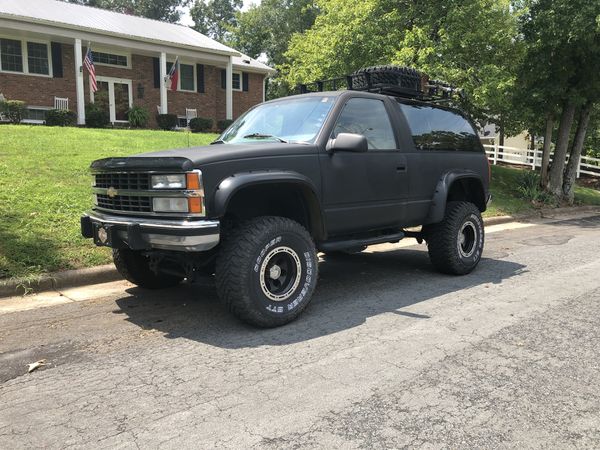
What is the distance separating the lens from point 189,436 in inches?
108

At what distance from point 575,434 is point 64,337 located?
3.63 meters

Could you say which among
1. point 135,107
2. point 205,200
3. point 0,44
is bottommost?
point 205,200

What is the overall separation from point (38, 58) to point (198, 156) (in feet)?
66.1

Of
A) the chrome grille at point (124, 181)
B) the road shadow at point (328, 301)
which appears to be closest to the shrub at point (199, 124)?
the road shadow at point (328, 301)

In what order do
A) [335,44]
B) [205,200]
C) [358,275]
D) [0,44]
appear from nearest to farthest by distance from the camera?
[205,200] < [358,275] < [335,44] < [0,44]

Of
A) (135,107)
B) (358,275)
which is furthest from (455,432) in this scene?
(135,107)

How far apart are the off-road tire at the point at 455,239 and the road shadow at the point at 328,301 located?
16 centimetres

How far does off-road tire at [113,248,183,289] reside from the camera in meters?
5.20

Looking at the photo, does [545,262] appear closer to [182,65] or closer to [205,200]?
[205,200]

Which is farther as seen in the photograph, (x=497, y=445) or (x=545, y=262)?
(x=545, y=262)

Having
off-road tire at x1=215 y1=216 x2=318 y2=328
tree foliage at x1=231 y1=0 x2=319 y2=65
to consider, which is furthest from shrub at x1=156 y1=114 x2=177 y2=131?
tree foliage at x1=231 y1=0 x2=319 y2=65

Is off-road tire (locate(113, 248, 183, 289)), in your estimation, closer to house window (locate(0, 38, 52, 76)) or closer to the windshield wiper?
the windshield wiper

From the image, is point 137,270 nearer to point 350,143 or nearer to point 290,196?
point 290,196

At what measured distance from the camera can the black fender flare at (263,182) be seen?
4008 millimetres
